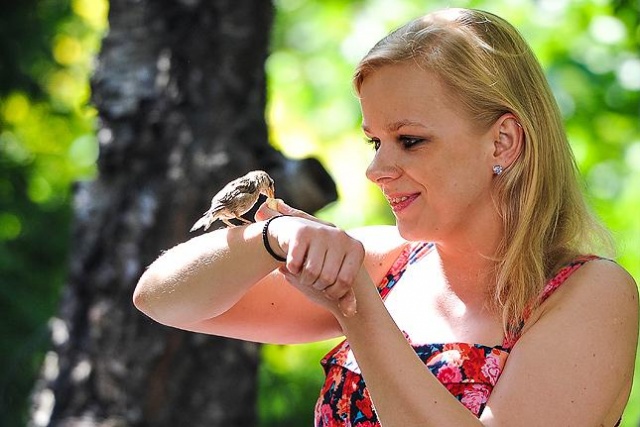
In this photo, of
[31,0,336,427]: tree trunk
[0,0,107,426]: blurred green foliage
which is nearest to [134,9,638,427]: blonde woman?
[31,0,336,427]: tree trunk

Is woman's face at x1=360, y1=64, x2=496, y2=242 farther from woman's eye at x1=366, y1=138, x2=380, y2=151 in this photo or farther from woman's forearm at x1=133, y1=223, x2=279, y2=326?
woman's forearm at x1=133, y1=223, x2=279, y2=326

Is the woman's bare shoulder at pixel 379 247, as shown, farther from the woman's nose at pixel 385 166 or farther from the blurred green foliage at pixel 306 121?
the blurred green foliage at pixel 306 121

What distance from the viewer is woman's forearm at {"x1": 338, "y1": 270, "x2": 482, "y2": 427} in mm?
1929

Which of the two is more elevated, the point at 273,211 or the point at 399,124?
the point at 399,124

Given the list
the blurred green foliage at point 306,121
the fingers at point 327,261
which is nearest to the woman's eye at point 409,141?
the fingers at point 327,261

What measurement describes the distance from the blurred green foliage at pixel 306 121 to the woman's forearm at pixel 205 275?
3110 mm

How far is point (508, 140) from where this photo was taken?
7.41 ft

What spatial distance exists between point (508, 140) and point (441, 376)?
50 centimetres

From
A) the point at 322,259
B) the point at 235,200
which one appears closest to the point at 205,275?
the point at 235,200

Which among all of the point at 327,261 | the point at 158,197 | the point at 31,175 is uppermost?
the point at 31,175

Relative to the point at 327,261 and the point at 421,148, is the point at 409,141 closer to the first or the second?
the point at 421,148

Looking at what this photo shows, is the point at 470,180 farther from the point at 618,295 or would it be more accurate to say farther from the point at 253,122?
the point at 253,122

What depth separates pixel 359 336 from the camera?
1982 mm

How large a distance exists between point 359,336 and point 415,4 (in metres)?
4.95
